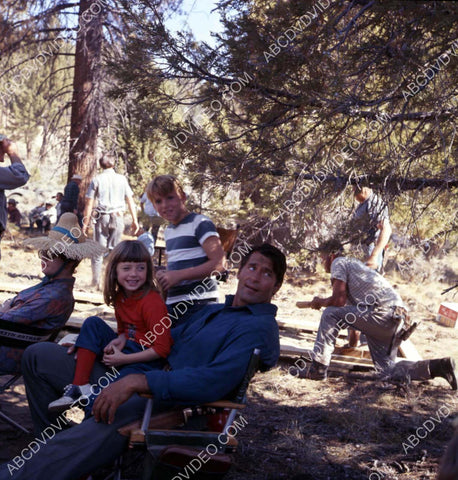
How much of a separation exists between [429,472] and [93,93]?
28.8 feet

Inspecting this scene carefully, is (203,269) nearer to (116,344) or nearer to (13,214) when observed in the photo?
(116,344)

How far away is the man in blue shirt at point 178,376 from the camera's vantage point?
2.59 metres

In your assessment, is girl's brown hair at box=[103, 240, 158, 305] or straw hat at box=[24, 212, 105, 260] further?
straw hat at box=[24, 212, 105, 260]

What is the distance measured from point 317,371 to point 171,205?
2527 millimetres

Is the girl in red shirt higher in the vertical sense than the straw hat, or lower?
lower

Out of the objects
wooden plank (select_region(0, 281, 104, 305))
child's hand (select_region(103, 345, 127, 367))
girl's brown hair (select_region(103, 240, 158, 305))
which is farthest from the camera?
wooden plank (select_region(0, 281, 104, 305))

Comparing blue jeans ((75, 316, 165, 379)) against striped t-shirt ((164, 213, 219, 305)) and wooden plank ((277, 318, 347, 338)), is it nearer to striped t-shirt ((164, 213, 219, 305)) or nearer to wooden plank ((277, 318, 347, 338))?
striped t-shirt ((164, 213, 219, 305))

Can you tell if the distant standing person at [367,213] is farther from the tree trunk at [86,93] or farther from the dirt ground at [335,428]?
the tree trunk at [86,93]

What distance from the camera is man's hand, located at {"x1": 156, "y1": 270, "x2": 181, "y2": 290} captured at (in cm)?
370

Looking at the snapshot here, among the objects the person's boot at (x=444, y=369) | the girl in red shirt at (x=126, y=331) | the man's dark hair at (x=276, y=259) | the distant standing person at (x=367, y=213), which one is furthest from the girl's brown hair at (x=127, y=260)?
the person's boot at (x=444, y=369)

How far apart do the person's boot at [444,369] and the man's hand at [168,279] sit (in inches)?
114

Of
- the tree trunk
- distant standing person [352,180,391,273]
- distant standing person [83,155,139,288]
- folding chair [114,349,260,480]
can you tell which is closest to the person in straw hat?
folding chair [114,349,260,480]

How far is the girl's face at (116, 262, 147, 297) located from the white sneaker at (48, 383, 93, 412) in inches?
22.2

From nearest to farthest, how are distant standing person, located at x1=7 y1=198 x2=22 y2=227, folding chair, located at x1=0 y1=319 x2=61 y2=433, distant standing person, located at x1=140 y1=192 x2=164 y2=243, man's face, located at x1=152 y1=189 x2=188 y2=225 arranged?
1. folding chair, located at x1=0 y1=319 x2=61 y2=433
2. man's face, located at x1=152 y1=189 x2=188 y2=225
3. distant standing person, located at x1=140 y1=192 x2=164 y2=243
4. distant standing person, located at x1=7 y1=198 x2=22 y2=227
